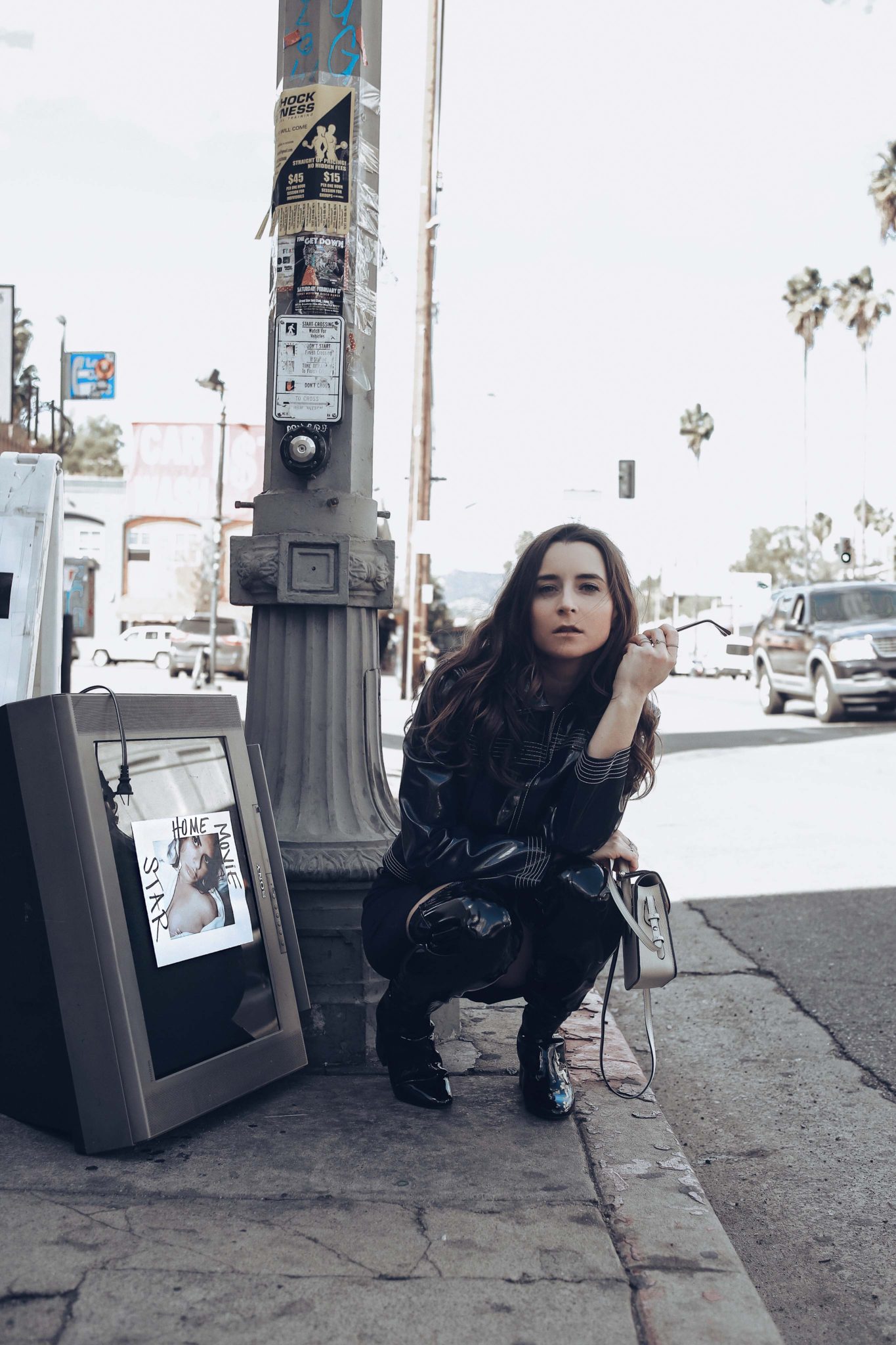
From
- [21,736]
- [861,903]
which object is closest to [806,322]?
[861,903]

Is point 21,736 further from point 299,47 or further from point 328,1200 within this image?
point 299,47

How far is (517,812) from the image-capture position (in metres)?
3.01

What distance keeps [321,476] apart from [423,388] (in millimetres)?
20543

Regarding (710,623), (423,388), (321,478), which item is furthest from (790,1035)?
(423,388)

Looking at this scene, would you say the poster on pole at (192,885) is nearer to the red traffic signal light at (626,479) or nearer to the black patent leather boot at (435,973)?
the black patent leather boot at (435,973)

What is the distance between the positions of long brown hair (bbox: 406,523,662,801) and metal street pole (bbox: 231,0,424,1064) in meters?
0.46

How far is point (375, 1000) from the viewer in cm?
334

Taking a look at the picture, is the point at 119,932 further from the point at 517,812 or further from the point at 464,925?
the point at 517,812

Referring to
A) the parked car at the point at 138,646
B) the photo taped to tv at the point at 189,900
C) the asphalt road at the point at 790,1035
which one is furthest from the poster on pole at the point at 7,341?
the photo taped to tv at the point at 189,900

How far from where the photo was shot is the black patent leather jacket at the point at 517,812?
2961mm

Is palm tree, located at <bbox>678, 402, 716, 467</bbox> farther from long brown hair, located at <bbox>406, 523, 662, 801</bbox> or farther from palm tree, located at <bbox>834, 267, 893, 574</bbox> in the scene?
long brown hair, located at <bbox>406, 523, 662, 801</bbox>

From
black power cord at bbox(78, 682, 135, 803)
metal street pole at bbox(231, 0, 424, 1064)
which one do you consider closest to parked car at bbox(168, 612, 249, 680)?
metal street pole at bbox(231, 0, 424, 1064)

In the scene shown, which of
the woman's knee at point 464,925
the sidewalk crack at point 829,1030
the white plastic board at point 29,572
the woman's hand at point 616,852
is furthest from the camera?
the sidewalk crack at point 829,1030

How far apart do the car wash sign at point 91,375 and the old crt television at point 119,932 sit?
35.5 meters
